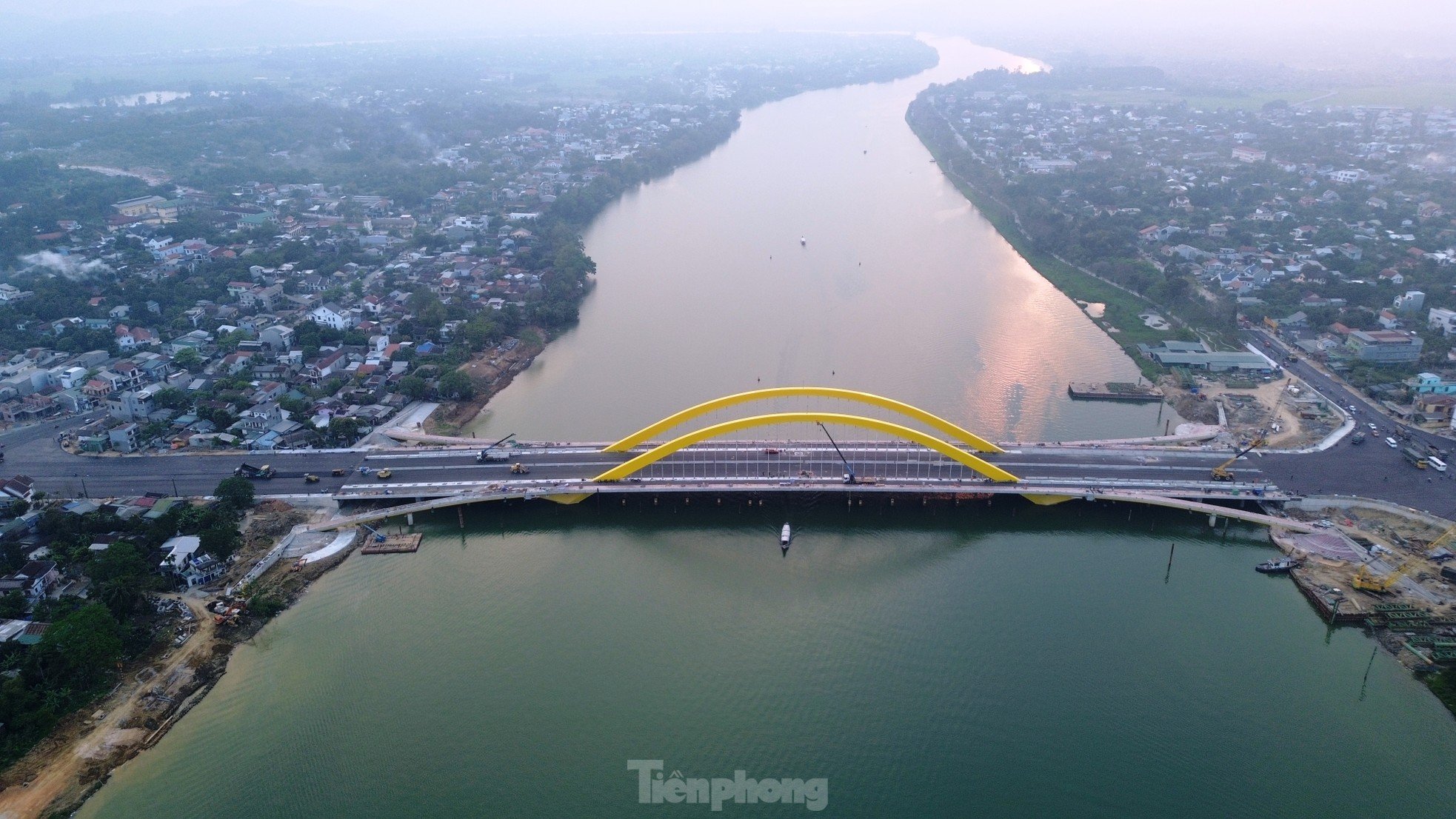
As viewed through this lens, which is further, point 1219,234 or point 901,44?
point 901,44

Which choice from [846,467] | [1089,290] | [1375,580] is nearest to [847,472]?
[846,467]

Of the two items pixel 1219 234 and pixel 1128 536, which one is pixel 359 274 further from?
pixel 1219 234

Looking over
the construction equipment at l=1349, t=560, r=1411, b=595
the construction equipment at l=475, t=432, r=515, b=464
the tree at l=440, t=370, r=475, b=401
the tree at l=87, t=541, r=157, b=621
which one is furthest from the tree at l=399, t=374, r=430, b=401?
the construction equipment at l=1349, t=560, r=1411, b=595

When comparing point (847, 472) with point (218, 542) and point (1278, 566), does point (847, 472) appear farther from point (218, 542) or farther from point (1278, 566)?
point (218, 542)

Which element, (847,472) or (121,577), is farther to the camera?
(847,472)

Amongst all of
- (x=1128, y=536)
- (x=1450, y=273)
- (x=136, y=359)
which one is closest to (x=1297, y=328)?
(x=1450, y=273)
